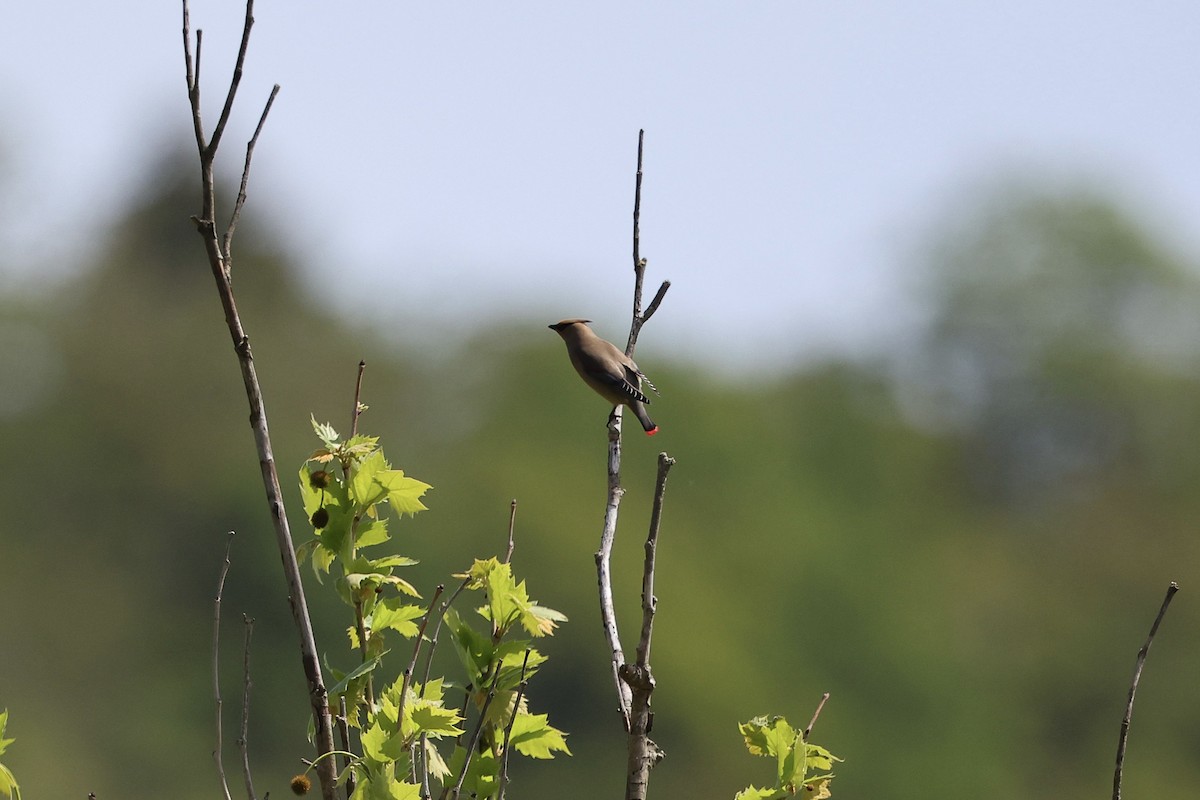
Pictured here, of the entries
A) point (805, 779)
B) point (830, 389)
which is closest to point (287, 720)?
point (830, 389)

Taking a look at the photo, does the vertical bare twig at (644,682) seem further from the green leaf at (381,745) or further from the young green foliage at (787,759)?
the green leaf at (381,745)

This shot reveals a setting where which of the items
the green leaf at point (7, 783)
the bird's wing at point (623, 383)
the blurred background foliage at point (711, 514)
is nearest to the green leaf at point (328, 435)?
the green leaf at point (7, 783)

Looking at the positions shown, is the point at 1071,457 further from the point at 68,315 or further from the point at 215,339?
the point at 68,315

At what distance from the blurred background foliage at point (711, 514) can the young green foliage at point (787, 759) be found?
3701 centimetres

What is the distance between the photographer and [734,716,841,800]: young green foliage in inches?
130

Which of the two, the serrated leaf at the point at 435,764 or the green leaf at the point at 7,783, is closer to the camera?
the green leaf at the point at 7,783

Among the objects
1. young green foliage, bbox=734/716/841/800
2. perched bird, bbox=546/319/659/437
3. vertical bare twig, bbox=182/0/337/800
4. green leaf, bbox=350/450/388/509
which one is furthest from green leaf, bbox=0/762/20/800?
perched bird, bbox=546/319/659/437

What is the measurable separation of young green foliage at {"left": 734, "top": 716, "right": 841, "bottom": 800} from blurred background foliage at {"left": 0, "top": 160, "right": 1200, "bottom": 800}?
121 ft

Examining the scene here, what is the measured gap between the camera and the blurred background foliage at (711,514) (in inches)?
1754

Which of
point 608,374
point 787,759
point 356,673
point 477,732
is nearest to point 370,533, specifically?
point 356,673

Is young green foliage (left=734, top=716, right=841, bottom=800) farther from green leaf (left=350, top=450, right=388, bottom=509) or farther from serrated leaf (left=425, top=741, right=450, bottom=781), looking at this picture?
green leaf (left=350, top=450, right=388, bottom=509)

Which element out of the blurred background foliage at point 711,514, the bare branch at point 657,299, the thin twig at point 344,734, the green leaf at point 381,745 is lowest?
the blurred background foliage at point 711,514

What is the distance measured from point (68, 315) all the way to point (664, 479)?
5539 centimetres

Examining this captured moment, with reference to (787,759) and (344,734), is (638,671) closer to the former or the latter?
(787,759)
